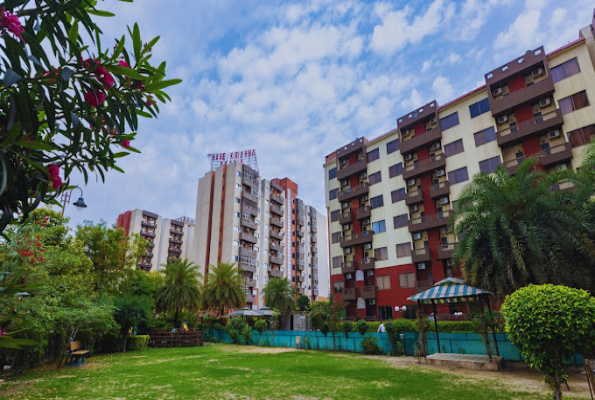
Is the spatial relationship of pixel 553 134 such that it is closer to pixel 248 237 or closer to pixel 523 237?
pixel 523 237

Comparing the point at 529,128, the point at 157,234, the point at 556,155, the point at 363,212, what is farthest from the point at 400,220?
the point at 157,234

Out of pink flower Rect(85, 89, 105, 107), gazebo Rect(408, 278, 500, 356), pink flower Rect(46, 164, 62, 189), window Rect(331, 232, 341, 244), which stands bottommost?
gazebo Rect(408, 278, 500, 356)

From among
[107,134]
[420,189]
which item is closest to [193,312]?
[420,189]

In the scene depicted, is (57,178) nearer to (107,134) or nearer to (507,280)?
(107,134)

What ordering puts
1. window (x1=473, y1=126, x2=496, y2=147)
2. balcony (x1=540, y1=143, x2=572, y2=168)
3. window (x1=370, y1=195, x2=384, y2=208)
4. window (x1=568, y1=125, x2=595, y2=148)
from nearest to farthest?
window (x1=568, y1=125, x2=595, y2=148)
balcony (x1=540, y1=143, x2=572, y2=168)
window (x1=473, y1=126, x2=496, y2=147)
window (x1=370, y1=195, x2=384, y2=208)

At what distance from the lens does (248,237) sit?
6009 centimetres

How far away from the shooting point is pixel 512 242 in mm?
15172

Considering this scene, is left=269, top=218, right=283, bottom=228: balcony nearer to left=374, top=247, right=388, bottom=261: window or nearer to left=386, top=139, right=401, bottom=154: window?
left=374, top=247, right=388, bottom=261: window

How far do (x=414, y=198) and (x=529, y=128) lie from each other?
12.4m

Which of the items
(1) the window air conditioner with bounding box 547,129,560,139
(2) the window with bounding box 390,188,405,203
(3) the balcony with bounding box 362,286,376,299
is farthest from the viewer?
(2) the window with bounding box 390,188,405,203

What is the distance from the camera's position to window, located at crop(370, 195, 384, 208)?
41484 millimetres

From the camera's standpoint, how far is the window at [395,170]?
4057 centimetres

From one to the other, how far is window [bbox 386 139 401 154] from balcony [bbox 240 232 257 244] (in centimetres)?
2935

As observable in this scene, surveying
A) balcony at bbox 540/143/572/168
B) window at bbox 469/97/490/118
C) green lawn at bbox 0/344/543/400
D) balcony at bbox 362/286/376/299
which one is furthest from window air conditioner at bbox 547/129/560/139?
green lawn at bbox 0/344/543/400
